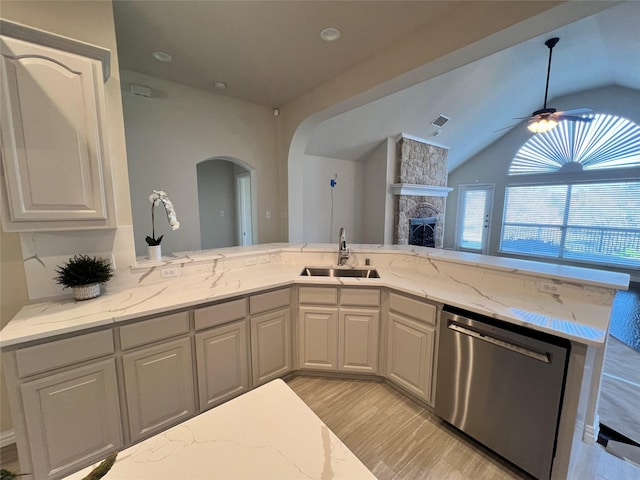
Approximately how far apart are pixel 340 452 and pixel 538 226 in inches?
335

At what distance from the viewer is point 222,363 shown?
197cm

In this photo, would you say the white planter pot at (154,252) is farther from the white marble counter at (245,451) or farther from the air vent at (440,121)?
the air vent at (440,121)

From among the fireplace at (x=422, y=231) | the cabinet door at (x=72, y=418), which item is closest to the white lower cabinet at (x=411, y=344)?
the cabinet door at (x=72, y=418)

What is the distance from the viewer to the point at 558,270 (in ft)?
6.43

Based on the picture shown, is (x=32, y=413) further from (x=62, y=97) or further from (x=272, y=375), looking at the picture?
(x=62, y=97)

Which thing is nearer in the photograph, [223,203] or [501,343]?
[501,343]

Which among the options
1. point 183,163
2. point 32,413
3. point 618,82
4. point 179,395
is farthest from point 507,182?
point 32,413

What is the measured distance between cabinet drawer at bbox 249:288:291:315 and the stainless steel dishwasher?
1219 mm

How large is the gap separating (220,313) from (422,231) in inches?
214

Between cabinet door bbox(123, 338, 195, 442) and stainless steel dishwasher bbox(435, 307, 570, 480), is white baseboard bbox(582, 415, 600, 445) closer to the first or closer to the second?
stainless steel dishwasher bbox(435, 307, 570, 480)

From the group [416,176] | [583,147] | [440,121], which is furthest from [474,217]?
[440,121]

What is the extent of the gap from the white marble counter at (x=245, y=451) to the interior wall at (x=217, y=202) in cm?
499

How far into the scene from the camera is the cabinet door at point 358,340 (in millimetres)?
2291

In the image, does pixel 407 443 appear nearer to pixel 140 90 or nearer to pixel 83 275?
pixel 83 275
